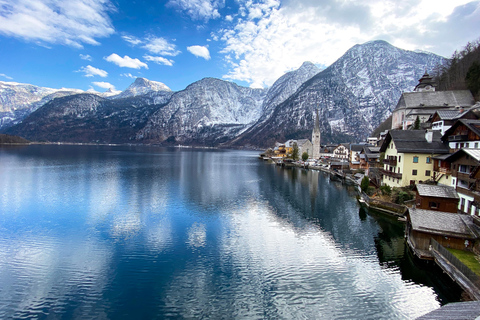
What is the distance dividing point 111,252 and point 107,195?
25065 millimetres

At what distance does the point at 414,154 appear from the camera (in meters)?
36.4

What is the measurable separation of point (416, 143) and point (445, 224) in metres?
19.5

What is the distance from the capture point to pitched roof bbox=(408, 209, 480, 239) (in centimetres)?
1986

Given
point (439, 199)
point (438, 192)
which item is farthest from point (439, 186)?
point (439, 199)

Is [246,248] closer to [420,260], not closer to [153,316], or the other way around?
[153,316]

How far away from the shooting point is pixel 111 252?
22266 mm

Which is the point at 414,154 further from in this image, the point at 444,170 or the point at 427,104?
the point at 427,104

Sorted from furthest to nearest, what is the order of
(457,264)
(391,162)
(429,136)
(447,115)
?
(447,115) < (391,162) < (429,136) < (457,264)

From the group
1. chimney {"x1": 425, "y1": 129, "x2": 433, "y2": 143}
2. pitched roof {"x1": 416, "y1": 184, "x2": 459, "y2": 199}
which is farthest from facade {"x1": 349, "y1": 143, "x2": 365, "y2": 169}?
pitched roof {"x1": 416, "y1": 184, "x2": 459, "y2": 199}

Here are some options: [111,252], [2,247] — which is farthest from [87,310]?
[2,247]

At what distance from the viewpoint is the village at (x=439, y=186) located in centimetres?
1962

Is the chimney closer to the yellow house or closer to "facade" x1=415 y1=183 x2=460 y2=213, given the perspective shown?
the yellow house

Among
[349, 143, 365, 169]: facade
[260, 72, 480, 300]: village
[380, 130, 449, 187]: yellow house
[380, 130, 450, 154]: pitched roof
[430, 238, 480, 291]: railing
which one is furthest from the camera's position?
[349, 143, 365, 169]: facade

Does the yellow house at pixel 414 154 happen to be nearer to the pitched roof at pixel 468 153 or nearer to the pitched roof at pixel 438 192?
the pitched roof at pixel 468 153
